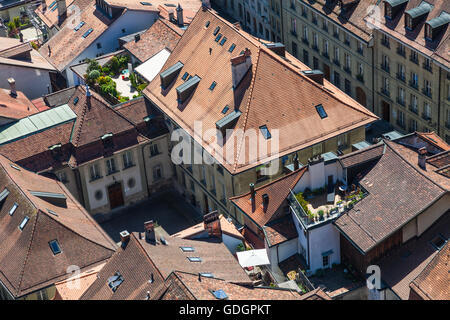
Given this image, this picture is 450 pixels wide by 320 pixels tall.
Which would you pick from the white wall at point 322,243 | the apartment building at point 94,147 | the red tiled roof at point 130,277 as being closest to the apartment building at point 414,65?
the white wall at point 322,243

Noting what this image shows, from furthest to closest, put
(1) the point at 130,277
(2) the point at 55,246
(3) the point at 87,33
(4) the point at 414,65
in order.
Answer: (3) the point at 87,33 → (4) the point at 414,65 → (2) the point at 55,246 → (1) the point at 130,277

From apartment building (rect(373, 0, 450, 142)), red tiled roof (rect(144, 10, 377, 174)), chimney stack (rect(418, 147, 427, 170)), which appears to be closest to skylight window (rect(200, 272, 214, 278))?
red tiled roof (rect(144, 10, 377, 174))

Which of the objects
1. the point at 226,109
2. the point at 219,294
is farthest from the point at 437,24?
the point at 219,294

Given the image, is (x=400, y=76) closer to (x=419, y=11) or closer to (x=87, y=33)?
(x=419, y=11)

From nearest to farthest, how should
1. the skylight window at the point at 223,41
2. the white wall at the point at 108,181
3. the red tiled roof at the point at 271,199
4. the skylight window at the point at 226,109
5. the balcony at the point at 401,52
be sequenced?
the red tiled roof at the point at 271,199 → the skylight window at the point at 226,109 → the skylight window at the point at 223,41 → the white wall at the point at 108,181 → the balcony at the point at 401,52

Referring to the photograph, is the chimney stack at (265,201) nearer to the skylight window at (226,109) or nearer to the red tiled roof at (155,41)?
the skylight window at (226,109)

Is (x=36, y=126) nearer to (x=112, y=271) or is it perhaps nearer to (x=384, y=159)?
A: (x=112, y=271)
